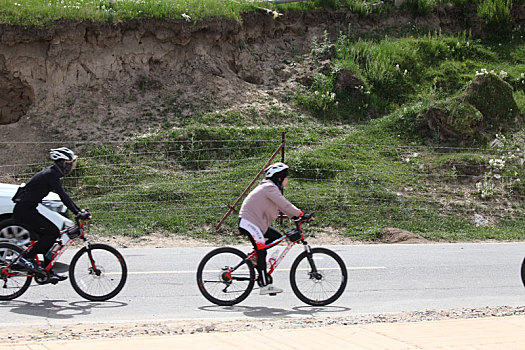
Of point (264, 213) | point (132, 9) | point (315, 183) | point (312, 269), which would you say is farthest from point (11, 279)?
point (132, 9)

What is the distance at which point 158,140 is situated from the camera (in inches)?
714

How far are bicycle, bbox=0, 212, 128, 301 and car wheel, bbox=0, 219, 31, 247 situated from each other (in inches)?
24.1

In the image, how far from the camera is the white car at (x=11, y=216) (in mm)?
8523

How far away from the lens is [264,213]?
7.85 metres

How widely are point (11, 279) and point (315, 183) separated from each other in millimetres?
9644

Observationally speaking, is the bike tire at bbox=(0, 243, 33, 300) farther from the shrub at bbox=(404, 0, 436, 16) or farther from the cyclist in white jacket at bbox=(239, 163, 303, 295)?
the shrub at bbox=(404, 0, 436, 16)

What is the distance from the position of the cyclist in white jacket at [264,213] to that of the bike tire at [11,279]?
2861 mm

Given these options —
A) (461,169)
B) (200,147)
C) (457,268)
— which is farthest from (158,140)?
(457,268)

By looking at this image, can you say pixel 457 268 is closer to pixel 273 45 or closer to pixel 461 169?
pixel 461 169

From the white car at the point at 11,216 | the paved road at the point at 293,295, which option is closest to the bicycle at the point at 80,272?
the paved road at the point at 293,295

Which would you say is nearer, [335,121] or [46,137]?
[46,137]

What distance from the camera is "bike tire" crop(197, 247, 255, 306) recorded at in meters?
7.77

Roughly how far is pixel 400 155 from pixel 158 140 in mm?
7235

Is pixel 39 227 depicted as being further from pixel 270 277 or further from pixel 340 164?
pixel 340 164
